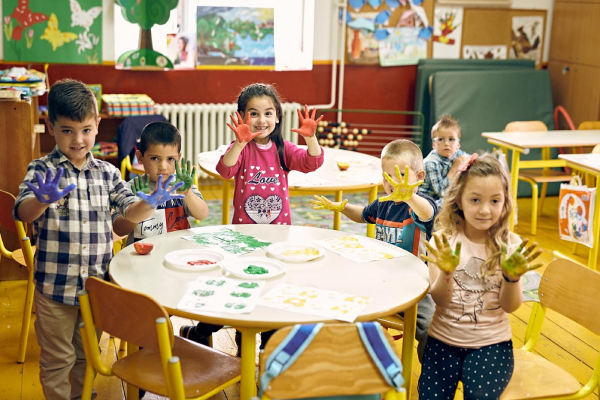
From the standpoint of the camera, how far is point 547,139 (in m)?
5.00

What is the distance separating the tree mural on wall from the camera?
554 cm

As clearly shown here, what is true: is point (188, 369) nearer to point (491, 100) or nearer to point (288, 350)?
point (288, 350)

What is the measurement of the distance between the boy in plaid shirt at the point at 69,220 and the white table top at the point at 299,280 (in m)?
0.13

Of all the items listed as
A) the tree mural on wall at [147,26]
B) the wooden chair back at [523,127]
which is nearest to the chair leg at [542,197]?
the wooden chair back at [523,127]

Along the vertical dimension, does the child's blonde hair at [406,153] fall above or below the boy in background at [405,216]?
above

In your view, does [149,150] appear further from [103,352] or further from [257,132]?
[103,352]

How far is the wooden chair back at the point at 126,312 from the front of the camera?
1.77 meters

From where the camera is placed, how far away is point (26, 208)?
2.07 metres

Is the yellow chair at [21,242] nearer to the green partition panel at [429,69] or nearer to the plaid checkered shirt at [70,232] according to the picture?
the plaid checkered shirt at [70,232]

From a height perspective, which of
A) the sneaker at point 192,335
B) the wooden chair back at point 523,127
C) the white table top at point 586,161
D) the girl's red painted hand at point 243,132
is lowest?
the sneaker at point 192,335

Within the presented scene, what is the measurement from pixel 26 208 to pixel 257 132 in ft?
3.40

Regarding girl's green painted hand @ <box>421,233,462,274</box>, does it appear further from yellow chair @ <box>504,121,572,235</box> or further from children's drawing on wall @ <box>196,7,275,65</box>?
children's drawing on wall @ <box>196,7,275,65</box>

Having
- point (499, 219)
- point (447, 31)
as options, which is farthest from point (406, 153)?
point (447, 31)

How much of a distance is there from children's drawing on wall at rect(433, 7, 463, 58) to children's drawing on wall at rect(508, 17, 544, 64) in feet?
1.90
